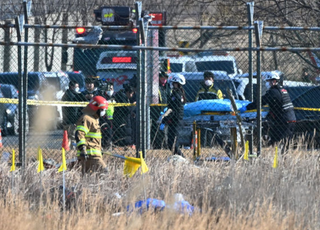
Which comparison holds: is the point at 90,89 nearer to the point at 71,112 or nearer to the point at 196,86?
the point at 71,112

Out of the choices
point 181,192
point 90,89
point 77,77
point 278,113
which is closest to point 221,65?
point 77,77

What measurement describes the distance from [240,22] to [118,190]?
6.76 m

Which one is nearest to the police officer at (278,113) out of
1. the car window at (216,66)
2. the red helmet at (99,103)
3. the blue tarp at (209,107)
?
the blue tarp at (209,107)

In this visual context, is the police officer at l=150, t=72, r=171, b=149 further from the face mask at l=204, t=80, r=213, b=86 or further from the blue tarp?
the face mask at l=204, t=80, r=213, b=86

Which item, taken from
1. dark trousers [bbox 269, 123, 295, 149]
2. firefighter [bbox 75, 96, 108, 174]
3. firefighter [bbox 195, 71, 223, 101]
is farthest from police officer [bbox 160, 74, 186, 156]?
firefighter [bbox 75, 96, 108, 174]

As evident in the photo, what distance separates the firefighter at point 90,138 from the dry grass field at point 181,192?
9.4 inches

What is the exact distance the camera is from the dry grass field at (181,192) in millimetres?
6273

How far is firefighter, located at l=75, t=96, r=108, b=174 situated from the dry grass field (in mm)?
238

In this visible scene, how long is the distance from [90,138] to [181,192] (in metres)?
1.98

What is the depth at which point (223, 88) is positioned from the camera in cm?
1547

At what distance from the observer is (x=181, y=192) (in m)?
7.62

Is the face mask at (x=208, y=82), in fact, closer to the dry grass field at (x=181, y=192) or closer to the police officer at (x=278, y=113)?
the police officer at (x=278, y=113)

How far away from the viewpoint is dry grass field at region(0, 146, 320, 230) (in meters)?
6.27

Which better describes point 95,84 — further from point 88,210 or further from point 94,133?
point 88,210
